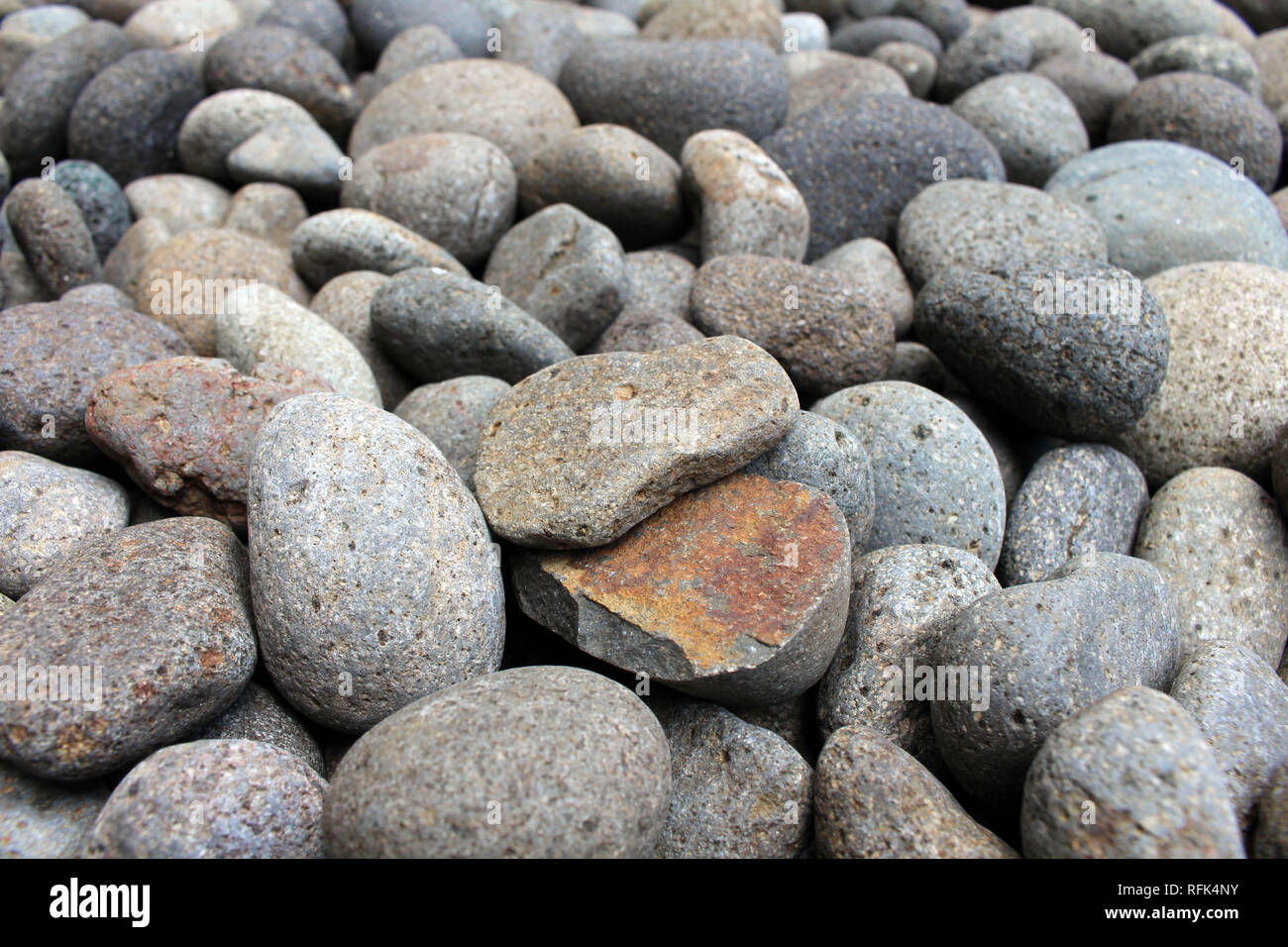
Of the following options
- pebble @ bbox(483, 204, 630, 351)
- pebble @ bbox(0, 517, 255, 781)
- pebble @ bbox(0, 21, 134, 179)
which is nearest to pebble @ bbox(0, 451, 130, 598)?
pebble @ bbox(0, 517, 255, 781)

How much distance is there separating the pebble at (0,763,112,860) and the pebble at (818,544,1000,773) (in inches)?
90.1

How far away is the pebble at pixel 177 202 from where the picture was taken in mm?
5590

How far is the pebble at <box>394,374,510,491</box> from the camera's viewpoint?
12.4 feet

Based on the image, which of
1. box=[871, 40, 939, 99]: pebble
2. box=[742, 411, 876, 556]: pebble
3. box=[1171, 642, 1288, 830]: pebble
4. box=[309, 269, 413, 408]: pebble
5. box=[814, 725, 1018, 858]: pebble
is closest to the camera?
box=[814, 725, 1018, 858]: pebble

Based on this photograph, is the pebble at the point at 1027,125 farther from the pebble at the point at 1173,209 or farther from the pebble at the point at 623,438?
the pebble at the point at 623,438

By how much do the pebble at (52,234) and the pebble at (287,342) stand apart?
46.9 inches

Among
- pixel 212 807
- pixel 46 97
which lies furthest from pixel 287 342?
pixel 46 97

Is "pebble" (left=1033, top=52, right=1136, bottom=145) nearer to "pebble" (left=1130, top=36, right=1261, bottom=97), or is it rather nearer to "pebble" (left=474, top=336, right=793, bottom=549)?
"pebble" (left=1130, top=36, right=1261, bottom=97)

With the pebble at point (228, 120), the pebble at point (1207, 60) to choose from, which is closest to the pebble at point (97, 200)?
the pebble at point (228, 120)

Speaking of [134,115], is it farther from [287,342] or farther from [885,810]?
[885,810]

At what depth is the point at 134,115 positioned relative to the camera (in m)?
5.83

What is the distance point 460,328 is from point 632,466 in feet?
4.45

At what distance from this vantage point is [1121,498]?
4008 mm

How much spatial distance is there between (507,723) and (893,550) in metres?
1.62
